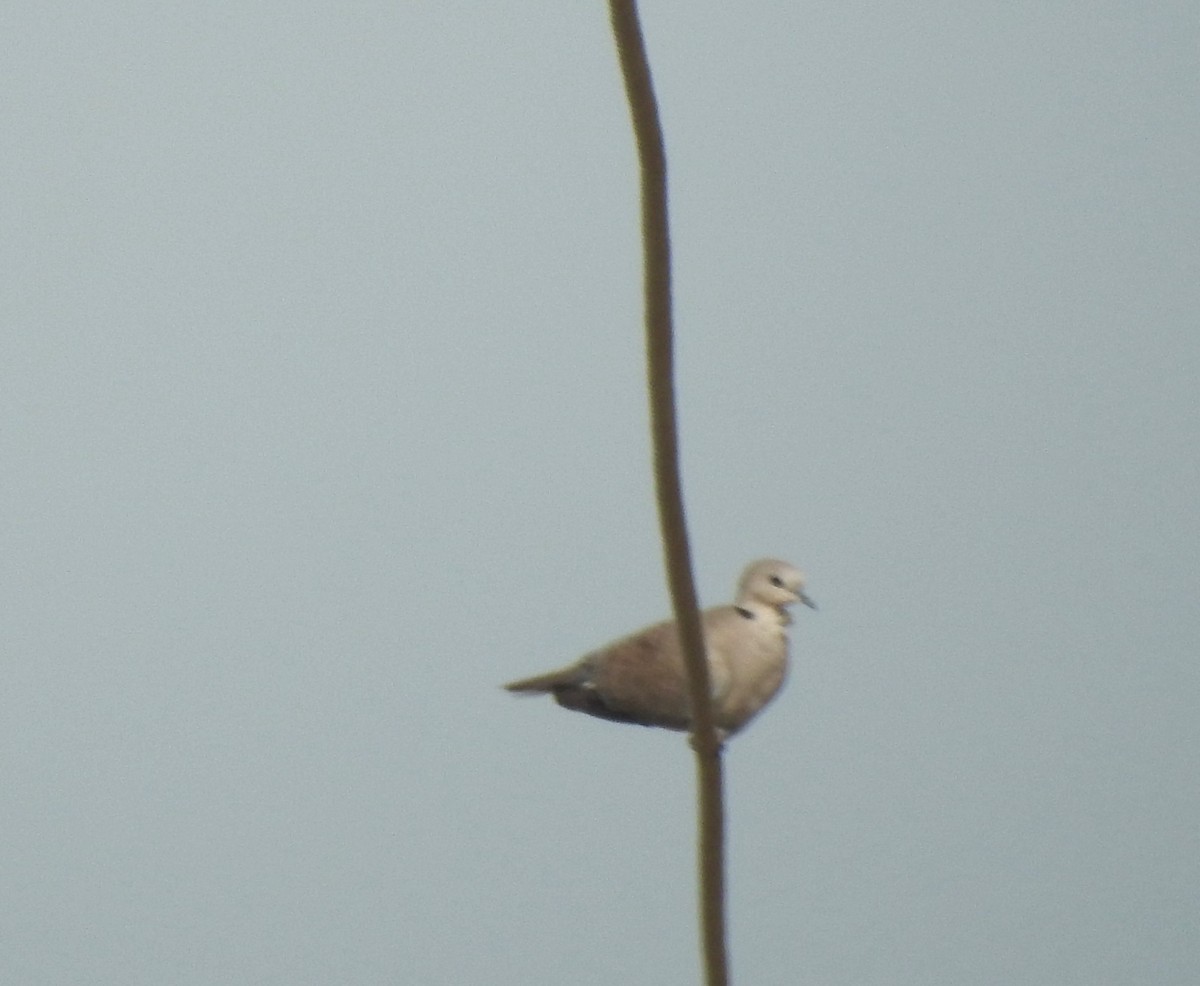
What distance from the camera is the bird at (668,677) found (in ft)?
9.37

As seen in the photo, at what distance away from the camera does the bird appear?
2.86 m

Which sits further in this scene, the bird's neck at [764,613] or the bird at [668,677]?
the bird's neck at [764,613]

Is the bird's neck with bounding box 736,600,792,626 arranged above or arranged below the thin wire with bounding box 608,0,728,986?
below

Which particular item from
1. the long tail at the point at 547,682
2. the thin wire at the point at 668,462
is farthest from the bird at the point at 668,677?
the thin wire at the point at 668,462

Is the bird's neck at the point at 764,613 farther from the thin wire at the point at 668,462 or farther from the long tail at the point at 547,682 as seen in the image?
the thin wire at the point at 668,462

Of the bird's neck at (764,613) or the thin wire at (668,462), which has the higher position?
the thin wire at (668,462)

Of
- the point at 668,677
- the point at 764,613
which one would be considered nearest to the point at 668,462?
the point at 668,677

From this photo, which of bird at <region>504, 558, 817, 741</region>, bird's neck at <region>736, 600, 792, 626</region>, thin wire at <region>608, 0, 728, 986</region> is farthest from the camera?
bird's neck at <region>736, 600, 792, 626</region>

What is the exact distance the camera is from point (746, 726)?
2.95 metres

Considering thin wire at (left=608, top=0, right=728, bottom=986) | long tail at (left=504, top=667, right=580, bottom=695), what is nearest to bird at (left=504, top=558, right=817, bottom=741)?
long tail at (left=504, top=667, right=580, bottom=695)

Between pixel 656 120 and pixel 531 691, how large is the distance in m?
1.70

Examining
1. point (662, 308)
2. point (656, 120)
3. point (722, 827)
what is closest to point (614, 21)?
point (656, 120)

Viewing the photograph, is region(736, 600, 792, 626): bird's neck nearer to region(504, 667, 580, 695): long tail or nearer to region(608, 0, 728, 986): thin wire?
region(504, 667, 580, 695): long tail

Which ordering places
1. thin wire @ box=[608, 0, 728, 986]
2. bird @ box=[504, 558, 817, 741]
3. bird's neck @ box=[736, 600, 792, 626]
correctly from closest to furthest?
thin wire @ box=[608, 0, 728, 986], bird @ box=[504, 558, 817, 741], bird's neck @ box=[736, 600, 792, 626]
